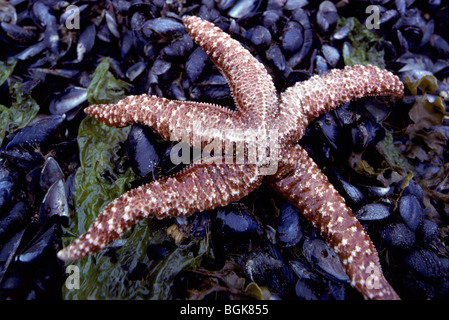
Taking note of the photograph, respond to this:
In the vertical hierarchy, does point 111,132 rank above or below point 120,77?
below

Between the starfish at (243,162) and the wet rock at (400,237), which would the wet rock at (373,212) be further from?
the starfish at (243,162)

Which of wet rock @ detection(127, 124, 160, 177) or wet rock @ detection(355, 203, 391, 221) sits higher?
wet rock @ detection(127, 124, 160, 177)

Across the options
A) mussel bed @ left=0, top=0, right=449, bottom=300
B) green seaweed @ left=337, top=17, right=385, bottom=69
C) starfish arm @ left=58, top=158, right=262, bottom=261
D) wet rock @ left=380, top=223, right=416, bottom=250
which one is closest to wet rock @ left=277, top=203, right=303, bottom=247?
mussel bed @ left=0, top=0, right=449, bottom=300

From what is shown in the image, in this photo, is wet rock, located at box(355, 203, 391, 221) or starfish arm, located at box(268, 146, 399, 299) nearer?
starfish arm, located at box(268, 146, 399, 299)

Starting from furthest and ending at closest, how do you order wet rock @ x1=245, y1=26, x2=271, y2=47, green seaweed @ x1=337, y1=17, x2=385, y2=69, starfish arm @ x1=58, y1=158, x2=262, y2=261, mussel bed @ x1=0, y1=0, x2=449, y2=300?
green seaweed @ x1=337, y1=17, x2=385, y2=69, wet rock @ x1=245, y1=26, x2=271, y2=47, mussel bed @ x1=0, y1=0, x2=449, y2=300, starfish arm @ x1=58, y1=158, x2=262, y2=261

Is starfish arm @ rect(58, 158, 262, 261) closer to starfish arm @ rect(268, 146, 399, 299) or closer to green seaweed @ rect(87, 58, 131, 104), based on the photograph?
starfish arm @ rect(268, 146, 399, 299)
